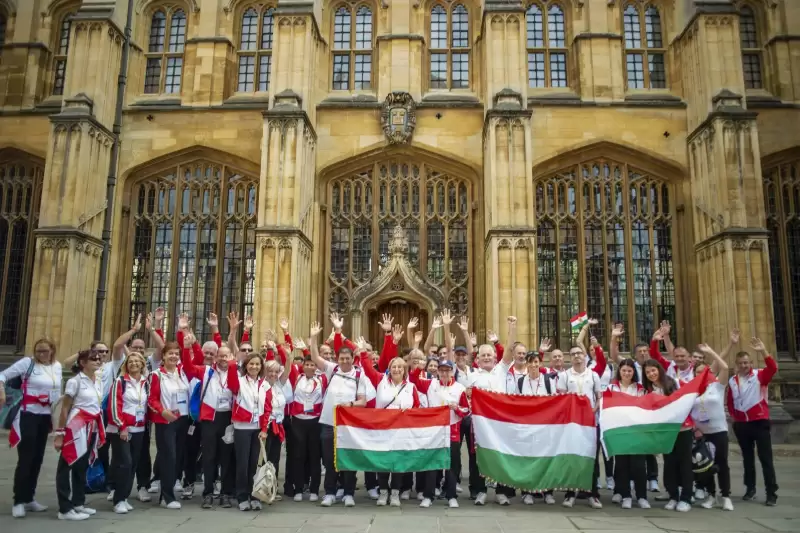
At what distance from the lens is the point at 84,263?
17828 millimetres

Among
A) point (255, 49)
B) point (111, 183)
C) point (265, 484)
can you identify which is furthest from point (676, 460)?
point (255, 49)

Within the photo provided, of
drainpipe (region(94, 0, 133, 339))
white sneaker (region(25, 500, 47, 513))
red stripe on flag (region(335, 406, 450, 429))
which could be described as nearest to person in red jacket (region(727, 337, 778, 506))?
red stripe on flag (region(335, 406, 450, 429))

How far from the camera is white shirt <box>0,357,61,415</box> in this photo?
23.2 feet

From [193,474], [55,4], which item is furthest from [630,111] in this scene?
[55,4]

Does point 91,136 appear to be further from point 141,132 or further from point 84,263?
point 84,263

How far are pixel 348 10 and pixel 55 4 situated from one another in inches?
400

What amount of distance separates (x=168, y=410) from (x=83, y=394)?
0.93 metres

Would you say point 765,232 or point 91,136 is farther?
point 91,136

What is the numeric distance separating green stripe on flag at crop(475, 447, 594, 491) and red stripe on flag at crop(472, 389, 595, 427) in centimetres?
45

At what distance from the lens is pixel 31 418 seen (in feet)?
23.3

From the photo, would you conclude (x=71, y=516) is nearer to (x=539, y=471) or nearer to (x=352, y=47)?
(x=539, y=471)

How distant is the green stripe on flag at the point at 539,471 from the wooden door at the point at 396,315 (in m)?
10.7

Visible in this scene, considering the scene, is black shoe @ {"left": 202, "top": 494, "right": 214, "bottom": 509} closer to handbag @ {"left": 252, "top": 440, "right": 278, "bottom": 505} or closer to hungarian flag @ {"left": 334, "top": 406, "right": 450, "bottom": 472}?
handbag @ {"left": 252, "top": 440, "right": 278, "bottom": 505}

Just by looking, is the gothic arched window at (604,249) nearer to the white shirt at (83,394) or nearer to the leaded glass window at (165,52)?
the leaded glass window at (165,52)
